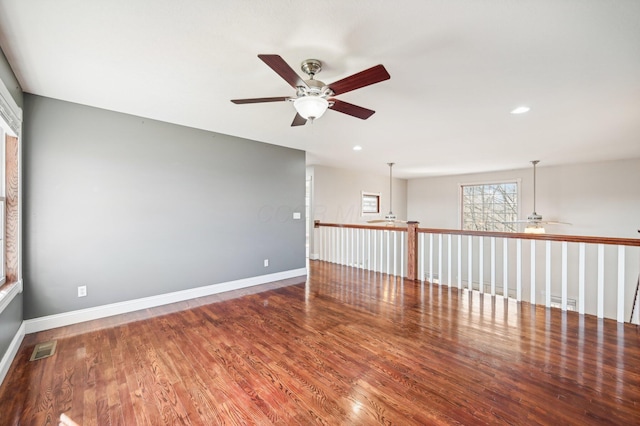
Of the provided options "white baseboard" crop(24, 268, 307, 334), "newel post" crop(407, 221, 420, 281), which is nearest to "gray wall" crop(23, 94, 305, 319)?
"white baseboard" crop(24, 268, 307, 334)

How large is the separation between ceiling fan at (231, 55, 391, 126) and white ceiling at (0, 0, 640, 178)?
0.24m

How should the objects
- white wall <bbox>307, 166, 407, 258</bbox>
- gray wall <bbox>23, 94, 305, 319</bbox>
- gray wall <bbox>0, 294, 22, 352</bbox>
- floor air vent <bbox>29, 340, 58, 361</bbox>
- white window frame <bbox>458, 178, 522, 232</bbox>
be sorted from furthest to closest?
1. white window frame <bbox>458, 178, 522, 232</bbox>
2. white wall <bbox>307, 166, 407, 258</bbox>
3. gray wall <bbox>23, 94, 305, 319</bbox>
4. floor air vent <bbox>29, 340, 58, 361</bbox>
5. gray wall <bbox>0, 294, 22, 352</bbox>

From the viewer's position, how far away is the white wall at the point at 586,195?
5738 mm

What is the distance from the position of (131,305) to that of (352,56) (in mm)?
3683

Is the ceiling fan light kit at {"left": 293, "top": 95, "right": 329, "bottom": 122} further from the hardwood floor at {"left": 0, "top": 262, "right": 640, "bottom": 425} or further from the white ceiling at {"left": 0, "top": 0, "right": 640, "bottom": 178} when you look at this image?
the hardwood floor at {"left": 0, "top": 262, "right": 640, "bottom": 425}

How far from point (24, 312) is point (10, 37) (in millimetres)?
2520

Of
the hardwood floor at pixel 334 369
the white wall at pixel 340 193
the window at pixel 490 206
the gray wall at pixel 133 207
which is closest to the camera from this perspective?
the hardwood floor at pixel 334 369

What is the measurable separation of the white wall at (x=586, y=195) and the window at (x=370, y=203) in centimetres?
269

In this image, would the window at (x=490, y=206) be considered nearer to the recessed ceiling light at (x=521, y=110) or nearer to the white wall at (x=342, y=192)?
the white wall at (x=342, y=192)

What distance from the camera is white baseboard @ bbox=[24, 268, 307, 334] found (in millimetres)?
2859

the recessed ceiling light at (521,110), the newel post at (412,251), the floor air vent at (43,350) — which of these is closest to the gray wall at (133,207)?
the floor air vent at (43,350)

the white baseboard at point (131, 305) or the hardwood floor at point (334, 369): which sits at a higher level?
the white baseboard at point (131, 305)

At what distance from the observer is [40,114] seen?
2812mm

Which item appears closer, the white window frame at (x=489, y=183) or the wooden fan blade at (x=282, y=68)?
the wooden fan blade at (x=282, y=68)
